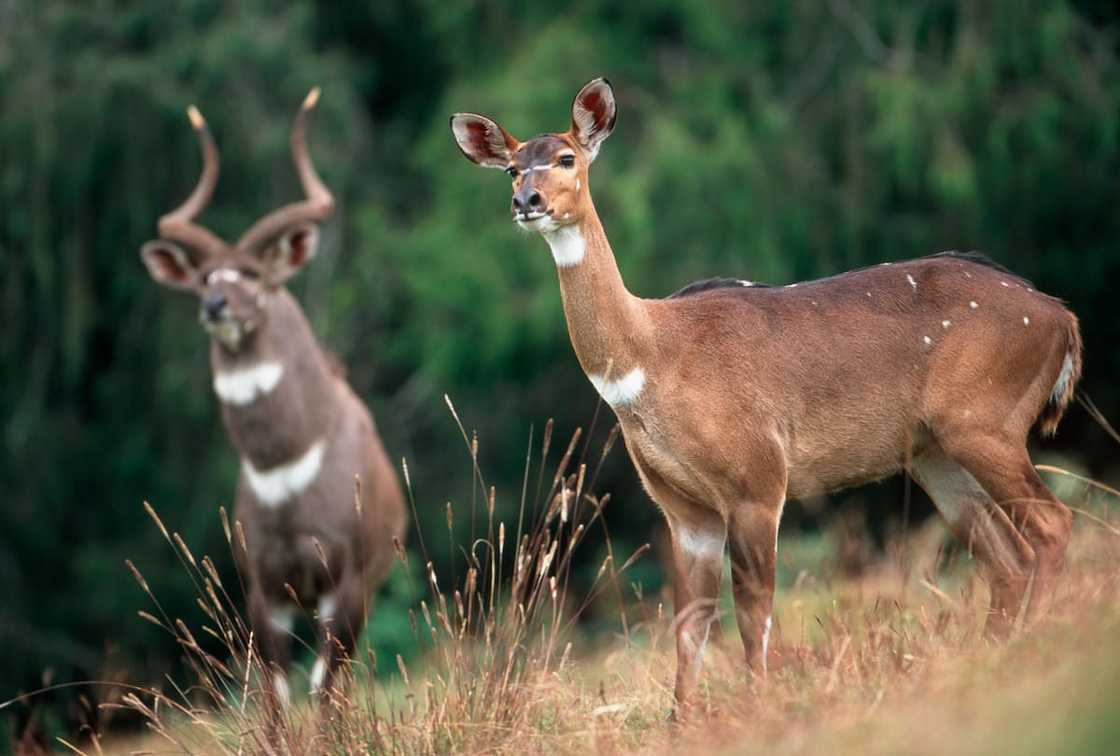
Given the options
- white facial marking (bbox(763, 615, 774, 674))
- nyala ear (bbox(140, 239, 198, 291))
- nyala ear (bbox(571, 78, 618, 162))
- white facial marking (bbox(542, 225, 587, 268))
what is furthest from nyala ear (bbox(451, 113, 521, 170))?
nyala ear (bbox(140, 239, 198, 291))

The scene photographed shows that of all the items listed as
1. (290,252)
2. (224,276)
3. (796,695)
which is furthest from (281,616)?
(796,695)

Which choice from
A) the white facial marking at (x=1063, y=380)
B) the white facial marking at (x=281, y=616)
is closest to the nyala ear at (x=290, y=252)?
the white facial marking at (x=281, y=616)

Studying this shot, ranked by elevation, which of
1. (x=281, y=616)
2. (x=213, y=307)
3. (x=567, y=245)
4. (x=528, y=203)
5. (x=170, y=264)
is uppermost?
(x=528, y=203)

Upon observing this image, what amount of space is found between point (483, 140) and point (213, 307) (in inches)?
120

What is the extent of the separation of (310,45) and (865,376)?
43.8 feet

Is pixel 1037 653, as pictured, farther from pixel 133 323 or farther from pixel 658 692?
pixel 133 323

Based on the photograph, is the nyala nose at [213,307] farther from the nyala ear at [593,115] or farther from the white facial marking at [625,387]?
the white facial marking at [625,387]

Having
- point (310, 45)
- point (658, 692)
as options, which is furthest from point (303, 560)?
point (310, 45)

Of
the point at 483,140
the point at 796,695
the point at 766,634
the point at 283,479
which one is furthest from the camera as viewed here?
the point at 283,479

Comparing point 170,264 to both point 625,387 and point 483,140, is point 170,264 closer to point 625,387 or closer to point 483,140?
point 483,140

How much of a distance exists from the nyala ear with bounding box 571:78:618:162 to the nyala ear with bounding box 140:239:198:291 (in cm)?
407

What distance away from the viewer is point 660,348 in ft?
18.1

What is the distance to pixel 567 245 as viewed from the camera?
216 inches

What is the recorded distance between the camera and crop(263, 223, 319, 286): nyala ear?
29.7 ft
